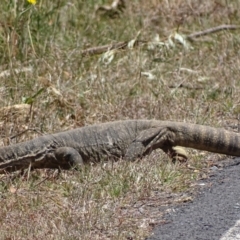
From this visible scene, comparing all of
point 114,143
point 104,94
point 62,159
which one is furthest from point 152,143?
point 104,94

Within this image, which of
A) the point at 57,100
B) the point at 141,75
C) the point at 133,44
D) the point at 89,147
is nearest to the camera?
the point at 89,147

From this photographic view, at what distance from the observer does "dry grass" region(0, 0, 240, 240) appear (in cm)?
646

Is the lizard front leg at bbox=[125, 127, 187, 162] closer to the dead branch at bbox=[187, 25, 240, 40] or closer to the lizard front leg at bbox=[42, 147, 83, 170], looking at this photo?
the lizard front leg at bbox=[42, 147, 83, 170]

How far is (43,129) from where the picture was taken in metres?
8.91

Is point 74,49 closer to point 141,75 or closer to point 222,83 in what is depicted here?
point 141,75

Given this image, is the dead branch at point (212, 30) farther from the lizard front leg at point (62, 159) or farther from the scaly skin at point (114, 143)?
the lizard front leg at point (62, 159)

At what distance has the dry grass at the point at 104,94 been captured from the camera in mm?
6457

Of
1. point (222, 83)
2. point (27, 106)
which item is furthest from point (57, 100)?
point (222, 83)

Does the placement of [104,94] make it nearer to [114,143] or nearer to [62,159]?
[114,143]

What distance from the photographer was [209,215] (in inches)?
Answer: 244

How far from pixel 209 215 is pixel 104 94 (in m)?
3.66

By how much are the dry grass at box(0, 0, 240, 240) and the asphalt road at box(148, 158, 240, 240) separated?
117 mm

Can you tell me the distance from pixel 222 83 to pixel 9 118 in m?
2.30

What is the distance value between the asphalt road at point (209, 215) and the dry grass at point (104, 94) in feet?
0.38
